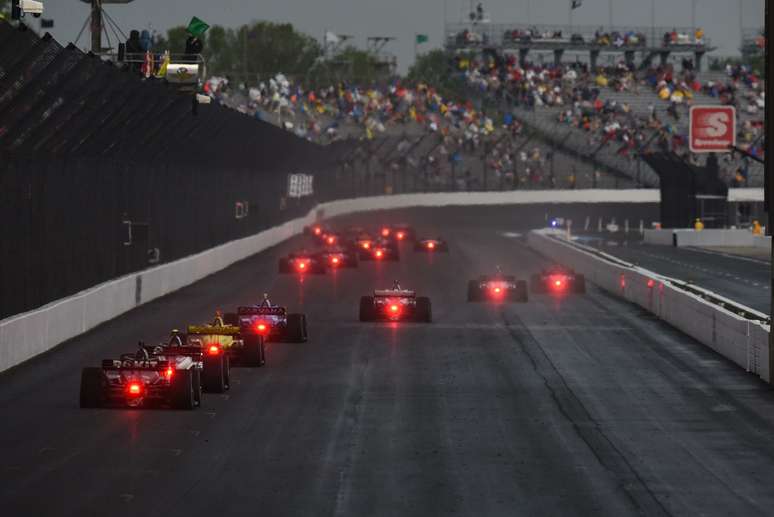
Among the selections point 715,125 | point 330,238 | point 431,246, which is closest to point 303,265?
point 330,238

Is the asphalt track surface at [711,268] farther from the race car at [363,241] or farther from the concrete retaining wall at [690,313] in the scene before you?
the race car at [363,241]

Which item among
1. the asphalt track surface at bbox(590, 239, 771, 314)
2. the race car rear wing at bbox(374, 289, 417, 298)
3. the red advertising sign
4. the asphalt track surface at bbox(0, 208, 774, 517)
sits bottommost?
the asphalt track surface at bbox(590, 239, 771, 314)

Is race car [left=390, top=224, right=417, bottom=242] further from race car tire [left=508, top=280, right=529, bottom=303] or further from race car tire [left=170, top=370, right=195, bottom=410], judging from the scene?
race car tire [left=170, top=370, right=195, bottom=410]

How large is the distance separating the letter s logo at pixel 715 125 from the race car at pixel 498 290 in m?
48.0

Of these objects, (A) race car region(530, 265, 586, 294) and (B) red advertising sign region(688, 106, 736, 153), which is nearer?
(A) race car region(530, 265, 586, 294)

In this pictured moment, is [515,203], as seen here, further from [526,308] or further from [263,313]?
[263,313]

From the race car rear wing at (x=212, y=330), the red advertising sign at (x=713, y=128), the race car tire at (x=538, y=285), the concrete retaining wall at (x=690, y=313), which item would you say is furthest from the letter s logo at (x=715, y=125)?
the race car rear wing at (x=212, y=330)

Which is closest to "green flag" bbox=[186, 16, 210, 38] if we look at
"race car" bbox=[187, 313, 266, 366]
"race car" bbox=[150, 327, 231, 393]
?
"race car" bbox=[187, 313, 266, 366]

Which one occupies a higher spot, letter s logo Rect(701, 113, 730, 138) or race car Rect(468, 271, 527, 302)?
letter s logo Rect(701, 113, 730, 138)

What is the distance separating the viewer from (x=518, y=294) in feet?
136

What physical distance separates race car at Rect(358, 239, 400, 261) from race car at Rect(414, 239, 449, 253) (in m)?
5.19

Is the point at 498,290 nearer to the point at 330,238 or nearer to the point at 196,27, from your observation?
the point at 196,27

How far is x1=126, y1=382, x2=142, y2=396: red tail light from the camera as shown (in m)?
20.5

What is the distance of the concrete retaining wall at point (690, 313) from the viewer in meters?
25.8
